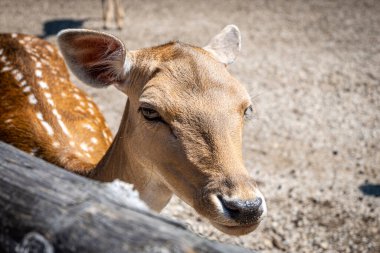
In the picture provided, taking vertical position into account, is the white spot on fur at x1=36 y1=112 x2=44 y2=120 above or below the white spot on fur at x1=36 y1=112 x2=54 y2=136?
above

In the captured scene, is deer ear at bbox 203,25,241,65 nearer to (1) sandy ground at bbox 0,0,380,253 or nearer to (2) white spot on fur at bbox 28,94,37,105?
(1) sandy ground at bbox 0,0,380,253

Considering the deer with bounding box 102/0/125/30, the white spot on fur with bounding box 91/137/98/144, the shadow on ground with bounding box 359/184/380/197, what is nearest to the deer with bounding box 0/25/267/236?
the white spot on fur with bounding box 91/137/98/144

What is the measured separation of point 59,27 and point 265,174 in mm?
6195

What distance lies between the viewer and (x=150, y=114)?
2.09 m

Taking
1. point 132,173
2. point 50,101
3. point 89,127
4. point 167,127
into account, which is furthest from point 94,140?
point 167,127

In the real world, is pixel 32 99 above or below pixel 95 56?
below

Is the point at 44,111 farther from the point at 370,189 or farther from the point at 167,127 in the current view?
the point at 370,189

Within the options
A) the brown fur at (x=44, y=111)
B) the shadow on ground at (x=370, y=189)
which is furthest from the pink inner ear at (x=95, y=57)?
the shadow on ground at (x=370, y=189)

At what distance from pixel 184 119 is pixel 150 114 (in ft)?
0.72

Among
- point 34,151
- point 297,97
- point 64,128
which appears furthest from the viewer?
point 297,97

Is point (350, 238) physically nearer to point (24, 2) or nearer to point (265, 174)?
point (265, 174)

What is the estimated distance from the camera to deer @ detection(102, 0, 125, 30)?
8609 mm

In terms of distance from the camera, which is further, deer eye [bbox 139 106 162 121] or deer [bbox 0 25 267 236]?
deer eye [bbox 139 106 162 121]

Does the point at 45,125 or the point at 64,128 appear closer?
the point at 45,125
